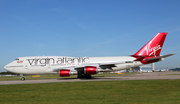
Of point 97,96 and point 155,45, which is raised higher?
point 155,45

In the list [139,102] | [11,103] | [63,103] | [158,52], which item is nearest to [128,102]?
[139,102]

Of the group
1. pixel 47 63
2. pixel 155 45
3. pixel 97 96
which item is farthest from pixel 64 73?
pixel 155 45

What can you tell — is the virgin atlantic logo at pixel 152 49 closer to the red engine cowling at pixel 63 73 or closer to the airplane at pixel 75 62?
the airplane at pixel 75 62

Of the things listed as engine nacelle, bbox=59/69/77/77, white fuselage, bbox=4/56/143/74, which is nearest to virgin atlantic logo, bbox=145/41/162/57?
white fuselage, bbox=4/56/143/74

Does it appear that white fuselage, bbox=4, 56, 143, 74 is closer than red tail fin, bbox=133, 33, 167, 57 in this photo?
Yes

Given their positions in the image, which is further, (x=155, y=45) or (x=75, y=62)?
(x=155, y=45)

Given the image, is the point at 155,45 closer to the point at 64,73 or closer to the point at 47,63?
the point at 64,73

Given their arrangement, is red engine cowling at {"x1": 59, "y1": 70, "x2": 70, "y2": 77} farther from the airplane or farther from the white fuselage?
the white fuselage

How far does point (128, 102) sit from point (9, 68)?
973 inches

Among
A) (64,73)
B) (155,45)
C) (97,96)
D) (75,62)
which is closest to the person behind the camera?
(97,96)

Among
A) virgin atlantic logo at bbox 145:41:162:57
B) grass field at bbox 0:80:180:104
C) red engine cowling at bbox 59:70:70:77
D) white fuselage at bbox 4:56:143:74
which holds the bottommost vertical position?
grass field at bbox 0:80:180:104

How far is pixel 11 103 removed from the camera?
876 cm

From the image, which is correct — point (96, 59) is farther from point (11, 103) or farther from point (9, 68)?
point (11, 103)

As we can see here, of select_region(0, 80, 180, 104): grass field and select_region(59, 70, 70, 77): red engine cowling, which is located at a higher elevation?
select_region(59, 70, 70, 77): red engine cowling
